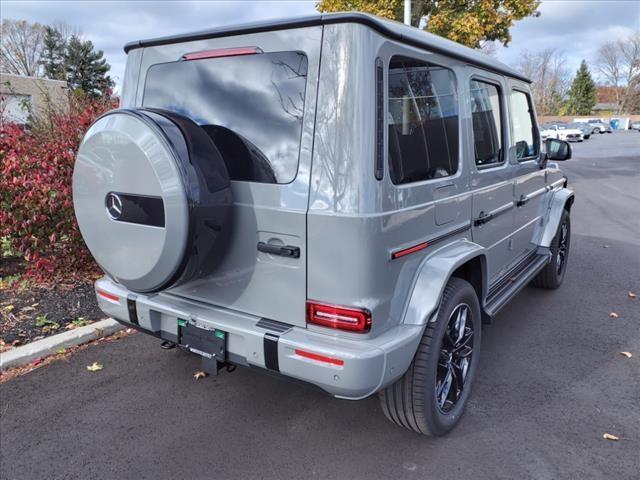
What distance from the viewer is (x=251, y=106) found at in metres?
2.40

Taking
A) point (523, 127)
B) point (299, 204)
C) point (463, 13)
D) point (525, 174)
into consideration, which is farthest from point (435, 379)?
point (463, 13)

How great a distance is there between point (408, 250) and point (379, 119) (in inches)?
24.3

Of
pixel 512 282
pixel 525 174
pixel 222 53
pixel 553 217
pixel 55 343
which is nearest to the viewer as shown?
pixel 222 53

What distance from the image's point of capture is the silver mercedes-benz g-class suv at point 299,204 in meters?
2.13

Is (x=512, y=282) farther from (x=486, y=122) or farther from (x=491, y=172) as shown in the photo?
(x=486, y=122)

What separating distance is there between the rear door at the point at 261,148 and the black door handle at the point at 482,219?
4.38 feet

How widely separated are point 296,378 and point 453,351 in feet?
3.45

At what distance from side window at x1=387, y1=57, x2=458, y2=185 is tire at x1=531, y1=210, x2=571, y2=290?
2.64m

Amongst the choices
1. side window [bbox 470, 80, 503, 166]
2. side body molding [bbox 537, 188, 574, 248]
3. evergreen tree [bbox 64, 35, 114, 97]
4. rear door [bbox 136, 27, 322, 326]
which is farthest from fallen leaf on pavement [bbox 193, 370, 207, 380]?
evergreen tree [bbox 64, 35, 114, 97]

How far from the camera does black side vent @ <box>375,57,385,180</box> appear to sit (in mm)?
2156

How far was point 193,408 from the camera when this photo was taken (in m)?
3.09

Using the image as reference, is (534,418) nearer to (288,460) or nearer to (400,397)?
(400,397)

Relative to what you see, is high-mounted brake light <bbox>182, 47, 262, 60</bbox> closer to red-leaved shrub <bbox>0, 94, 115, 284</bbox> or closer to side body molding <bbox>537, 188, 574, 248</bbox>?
red-leaved shrub <bbox>0, 94, 115, 284</bbox>

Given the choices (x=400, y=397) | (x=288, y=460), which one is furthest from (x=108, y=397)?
(x=400, y=397)
